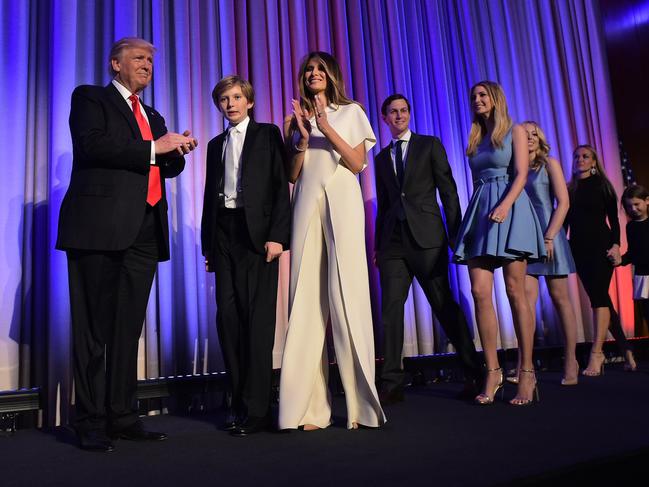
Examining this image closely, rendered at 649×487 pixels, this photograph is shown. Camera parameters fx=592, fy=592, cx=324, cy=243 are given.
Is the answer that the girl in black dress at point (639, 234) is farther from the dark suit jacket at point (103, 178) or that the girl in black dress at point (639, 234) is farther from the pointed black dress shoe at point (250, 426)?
the dark suit jacket at point (103, 178)

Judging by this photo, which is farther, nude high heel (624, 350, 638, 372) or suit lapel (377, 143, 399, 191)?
nude high heel (624, 350, 638, 372)

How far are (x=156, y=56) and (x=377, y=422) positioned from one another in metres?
2.31

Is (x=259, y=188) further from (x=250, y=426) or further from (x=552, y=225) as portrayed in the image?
(x=552, y=225)

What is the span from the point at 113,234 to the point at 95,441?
67 centimetres

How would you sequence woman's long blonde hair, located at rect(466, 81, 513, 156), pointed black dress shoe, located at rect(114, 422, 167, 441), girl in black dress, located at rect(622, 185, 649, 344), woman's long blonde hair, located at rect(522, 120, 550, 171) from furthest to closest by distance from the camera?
girl in black dress, located at rect(622, 185, 649, 344), woman's long blonde hair, located at rect(522, 120, 550, 171), woman's long blonde hair, located at rect(466, 81, 513, 156), pointed black dress shoe, located at rect(114, 422, 167, 441)

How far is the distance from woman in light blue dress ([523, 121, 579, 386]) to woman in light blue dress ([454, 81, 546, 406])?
0.62 meters

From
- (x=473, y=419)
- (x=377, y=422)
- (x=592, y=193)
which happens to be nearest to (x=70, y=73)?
(x=377, y=422)

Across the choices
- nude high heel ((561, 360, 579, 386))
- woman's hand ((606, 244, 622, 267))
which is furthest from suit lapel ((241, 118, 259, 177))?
woman's hand ((606, 244, 622, 267))

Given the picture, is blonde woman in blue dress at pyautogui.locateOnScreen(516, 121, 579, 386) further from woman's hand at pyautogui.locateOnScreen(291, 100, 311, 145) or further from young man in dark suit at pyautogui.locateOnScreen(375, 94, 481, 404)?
woman's hand at pyautogui.locateOnScreen(291, 100, 311, 145)

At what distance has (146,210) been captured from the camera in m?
2.12

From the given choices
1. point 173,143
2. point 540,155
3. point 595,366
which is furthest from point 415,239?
point 595,366

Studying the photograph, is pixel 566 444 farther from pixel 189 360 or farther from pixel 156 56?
pixel 156 56

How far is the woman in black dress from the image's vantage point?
3.70 meters

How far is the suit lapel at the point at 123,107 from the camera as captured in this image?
6.76 ft
